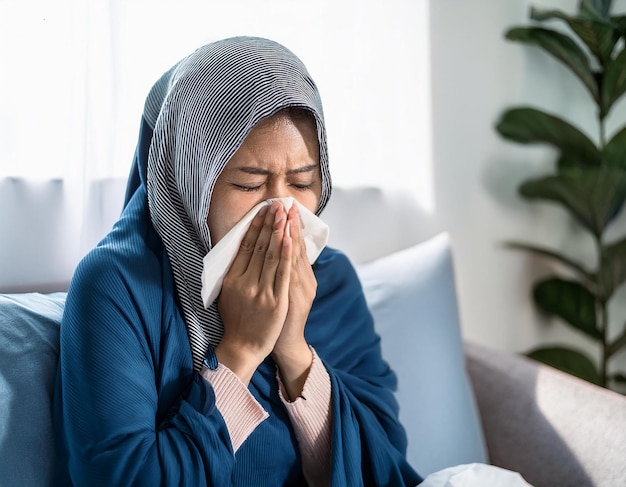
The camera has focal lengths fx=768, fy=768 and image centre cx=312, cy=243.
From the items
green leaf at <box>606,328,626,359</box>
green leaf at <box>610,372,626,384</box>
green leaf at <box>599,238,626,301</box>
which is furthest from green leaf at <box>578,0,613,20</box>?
green leaf at <box>610,372,626,384</box>

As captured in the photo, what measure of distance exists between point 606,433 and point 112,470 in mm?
868

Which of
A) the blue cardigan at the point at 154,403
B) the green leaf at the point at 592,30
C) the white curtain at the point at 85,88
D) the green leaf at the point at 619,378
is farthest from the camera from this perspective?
the green leaf at the point at 619,378

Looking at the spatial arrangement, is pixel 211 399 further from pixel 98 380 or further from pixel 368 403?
pixel 368 403

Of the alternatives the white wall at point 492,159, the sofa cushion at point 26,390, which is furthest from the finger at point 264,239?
the white wall at point 492,159

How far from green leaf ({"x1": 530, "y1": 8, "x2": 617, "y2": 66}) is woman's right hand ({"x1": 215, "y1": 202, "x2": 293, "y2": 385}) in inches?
47.4

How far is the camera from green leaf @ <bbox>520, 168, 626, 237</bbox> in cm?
188

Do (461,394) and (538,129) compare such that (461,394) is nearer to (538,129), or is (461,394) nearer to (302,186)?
(302,186)

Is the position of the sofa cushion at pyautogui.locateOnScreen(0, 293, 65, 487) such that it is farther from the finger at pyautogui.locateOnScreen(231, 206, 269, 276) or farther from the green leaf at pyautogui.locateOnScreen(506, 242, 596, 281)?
the green leaf at pyautogui.locateOnScreen(506, 242, 596, 281)

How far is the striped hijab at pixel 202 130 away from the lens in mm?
931

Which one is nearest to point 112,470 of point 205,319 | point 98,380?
point 98,380

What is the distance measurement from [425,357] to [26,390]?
2.46ft

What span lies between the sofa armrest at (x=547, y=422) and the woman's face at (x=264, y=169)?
73 cm

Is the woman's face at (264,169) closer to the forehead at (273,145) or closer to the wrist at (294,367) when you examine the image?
the forehead at (273,145)

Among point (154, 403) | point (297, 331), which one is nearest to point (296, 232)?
point (297, 331)
